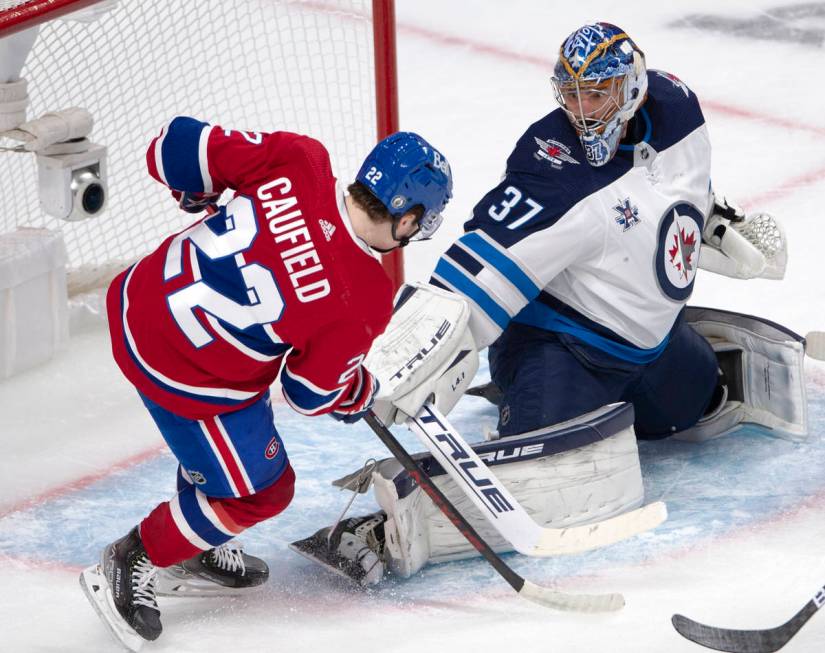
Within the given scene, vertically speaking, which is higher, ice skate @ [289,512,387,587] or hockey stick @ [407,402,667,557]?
hockey stick @ [407,402,667,557]

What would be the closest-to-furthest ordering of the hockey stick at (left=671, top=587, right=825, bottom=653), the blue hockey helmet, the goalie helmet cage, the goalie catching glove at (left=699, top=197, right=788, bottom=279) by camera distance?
the blue hockey helmet
the hockey stick at (left=671, top=587, right=825, bottom=653)
the goalie catching glove at (left=699, top=197, right=788, bottom=279)
the goalie helmet cage

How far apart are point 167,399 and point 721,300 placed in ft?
6.23

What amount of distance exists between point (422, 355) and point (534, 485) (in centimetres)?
31

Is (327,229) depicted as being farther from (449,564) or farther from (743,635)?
(743,635)

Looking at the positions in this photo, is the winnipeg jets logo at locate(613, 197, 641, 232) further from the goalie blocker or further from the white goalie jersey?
the goalie blocker

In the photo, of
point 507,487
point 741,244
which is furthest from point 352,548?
point 741,244

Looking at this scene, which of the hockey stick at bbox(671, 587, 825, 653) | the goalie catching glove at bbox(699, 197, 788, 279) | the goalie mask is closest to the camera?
the hockey stick at bbox(671, 587, 825, 653)

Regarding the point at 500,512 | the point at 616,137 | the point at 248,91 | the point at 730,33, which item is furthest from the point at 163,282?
the point at 730,33

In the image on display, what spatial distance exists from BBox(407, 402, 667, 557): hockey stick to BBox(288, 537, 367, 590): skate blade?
249 mm

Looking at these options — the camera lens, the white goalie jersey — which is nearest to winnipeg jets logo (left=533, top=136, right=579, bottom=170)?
the white goalie jersey

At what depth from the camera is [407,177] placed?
2.48m

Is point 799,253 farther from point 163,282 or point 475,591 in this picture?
point 163,282

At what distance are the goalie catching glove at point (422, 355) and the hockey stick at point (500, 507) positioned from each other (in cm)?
4

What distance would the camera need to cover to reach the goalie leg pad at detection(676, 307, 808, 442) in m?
3.32
